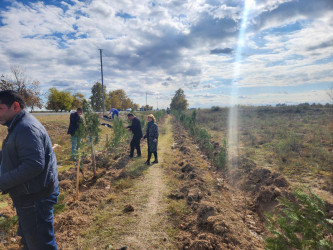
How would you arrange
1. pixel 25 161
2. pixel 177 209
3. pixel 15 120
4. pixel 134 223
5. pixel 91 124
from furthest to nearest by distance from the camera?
pixel 91 124 → pixel 177 209 → pixel 134 223 → pixel 15 120 → pixel 25 161

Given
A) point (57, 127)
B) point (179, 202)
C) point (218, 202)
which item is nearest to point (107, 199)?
point (179, 202)

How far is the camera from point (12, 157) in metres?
1.95

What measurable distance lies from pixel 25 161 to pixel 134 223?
264 cm

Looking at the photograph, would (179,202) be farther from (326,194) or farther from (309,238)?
(326,194)

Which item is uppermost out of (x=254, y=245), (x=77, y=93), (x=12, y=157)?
(x=77, y=93)

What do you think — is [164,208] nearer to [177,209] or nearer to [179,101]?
[177,209]

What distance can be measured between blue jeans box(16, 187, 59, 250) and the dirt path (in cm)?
127

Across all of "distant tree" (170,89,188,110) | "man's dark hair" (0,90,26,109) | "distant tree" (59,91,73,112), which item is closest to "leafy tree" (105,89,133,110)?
"distant tree" (59,91,73,112)

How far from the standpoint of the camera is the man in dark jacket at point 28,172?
6.10 ft

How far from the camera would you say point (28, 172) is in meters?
1.85

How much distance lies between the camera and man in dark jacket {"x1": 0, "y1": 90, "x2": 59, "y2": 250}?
1860mm

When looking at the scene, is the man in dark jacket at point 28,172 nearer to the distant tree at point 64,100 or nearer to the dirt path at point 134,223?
the dirt path at point 134,223

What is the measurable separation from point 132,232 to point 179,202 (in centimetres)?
151

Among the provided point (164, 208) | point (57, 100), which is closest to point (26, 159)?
point (164, 208)
